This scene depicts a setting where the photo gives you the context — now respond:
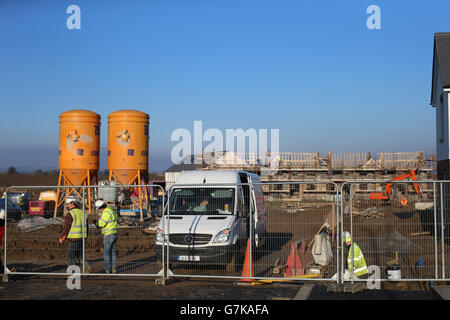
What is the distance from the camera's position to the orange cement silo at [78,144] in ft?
91.8

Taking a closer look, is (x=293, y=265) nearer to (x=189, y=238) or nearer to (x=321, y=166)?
(x=189, y=238)

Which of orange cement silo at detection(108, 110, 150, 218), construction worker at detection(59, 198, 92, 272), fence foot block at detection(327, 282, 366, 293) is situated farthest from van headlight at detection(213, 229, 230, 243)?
orange cement silo at detection(108, 110, 150, 218)

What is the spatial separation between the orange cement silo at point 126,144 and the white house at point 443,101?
1537 centimetres

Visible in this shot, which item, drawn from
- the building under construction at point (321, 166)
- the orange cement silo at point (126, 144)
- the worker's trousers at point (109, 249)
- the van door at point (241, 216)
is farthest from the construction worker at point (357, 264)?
the building under construction at point (321, 166)

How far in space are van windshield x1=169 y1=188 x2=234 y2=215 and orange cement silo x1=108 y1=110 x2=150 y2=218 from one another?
49.6 feet

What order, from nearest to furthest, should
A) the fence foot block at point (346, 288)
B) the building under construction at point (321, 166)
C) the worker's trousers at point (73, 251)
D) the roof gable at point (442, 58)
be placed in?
1. the fence foot block at point (346, 288)
2. the worker's trousers at point (73, 251)
3. the roof gable at point (442, 58)
4. the building under construction at point (321, 166)

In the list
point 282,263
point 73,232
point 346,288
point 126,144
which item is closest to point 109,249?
point 73,232

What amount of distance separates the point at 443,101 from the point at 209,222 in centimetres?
1158

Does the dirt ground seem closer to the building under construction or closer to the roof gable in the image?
the roof gable

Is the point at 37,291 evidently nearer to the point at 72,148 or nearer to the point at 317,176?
the point at 72,148

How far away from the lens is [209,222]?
11.5 m

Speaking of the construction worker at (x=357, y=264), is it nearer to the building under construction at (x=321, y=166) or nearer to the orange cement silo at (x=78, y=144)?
the orange cement silo at (x=78, y=144)
